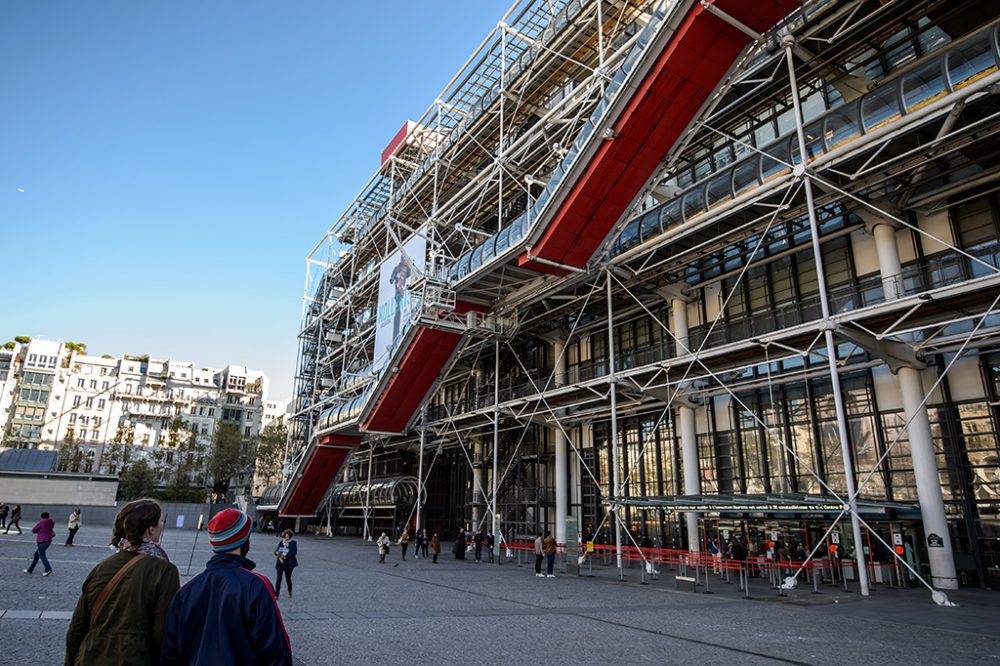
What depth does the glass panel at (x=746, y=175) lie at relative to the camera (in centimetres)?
1490

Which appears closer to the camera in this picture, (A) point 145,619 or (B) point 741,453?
(A) point 145,619

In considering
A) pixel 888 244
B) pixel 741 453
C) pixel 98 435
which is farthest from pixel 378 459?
pixel 98 435

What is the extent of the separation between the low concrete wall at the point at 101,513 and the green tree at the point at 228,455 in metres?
14.5

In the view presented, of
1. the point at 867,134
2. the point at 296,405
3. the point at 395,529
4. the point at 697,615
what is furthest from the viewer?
the point at 296,405

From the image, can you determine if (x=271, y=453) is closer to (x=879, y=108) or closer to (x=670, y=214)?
(x=670, y=214)

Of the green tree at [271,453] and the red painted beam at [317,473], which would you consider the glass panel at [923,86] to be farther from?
the green tree at [271,453]

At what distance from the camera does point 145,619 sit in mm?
2762

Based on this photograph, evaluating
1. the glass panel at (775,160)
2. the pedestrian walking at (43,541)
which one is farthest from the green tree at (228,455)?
the glass panel at (775,160)

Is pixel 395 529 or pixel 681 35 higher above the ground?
pixel 681 35

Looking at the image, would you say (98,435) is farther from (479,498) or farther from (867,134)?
(867,134)

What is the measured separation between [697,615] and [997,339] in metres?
9.53

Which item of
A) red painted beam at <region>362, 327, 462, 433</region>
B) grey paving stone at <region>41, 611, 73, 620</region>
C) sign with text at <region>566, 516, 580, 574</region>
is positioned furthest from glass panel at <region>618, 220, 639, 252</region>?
grey paving stone at <region>41, 611, 73, 620</region>

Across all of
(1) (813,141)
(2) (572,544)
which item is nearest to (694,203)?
(1) (813,141)

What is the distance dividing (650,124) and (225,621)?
15150 millimetres
